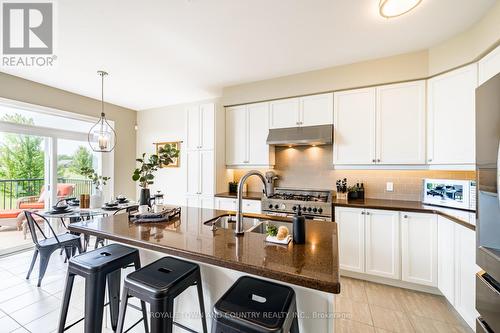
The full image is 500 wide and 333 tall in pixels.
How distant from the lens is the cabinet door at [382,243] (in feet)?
7.89

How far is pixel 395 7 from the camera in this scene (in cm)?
169

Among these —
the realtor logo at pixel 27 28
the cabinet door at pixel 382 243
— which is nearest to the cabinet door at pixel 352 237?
the cabinet door at pixel 382 243

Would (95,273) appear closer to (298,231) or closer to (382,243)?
(298,231)

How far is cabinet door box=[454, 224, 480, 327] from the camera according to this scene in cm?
174

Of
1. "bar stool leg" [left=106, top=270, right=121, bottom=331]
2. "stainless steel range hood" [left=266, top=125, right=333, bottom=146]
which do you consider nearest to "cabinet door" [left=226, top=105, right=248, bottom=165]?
"stainless steel range hood" [left=266, top=125, right=333, bottom=146]

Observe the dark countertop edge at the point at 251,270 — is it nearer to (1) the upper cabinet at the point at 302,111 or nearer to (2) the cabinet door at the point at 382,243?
(2) the cabinet door at the point at 382,243

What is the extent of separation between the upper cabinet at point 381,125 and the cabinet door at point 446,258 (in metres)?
0.81

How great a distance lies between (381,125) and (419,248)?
1507 mm

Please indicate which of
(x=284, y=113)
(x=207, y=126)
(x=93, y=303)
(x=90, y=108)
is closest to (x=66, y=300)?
(x=93, y=303)

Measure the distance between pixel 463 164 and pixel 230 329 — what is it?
107 inches

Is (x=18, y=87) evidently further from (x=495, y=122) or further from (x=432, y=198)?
(x=432, y=198)

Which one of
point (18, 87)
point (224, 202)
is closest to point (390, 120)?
point (224, 202)

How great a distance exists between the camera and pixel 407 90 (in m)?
2.62

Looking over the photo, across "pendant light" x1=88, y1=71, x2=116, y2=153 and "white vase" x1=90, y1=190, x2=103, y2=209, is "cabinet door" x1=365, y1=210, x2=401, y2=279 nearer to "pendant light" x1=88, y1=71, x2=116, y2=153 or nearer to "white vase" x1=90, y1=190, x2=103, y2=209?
"white vase" x1=90, y1=190, x2=103, y2=209
